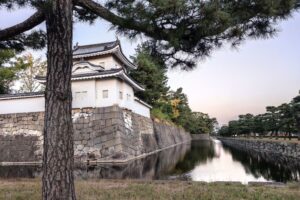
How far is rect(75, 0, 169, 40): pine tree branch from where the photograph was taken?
2895 mm

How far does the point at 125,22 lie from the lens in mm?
2922

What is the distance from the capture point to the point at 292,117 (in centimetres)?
2170

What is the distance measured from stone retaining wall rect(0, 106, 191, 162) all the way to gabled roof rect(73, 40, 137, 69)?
4655 millimetres

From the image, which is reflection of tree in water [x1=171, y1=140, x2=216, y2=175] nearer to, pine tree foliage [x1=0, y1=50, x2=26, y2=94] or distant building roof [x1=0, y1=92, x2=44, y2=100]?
distant building roof [x1=0, y1=92, x2=44, y2=100]

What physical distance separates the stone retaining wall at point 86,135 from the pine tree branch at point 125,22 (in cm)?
998

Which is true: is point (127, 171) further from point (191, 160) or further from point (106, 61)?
point (106, 61)

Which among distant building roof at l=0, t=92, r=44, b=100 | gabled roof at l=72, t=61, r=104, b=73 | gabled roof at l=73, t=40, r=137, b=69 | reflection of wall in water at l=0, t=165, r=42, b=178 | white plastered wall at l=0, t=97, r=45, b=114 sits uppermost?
gabled roof at l=73, t=40, r=137, b=69

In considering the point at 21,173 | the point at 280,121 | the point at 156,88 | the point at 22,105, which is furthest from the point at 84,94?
the point at 280,121

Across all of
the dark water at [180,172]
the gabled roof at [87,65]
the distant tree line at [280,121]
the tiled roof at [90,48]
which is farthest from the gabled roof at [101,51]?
the distant tree line at [280,121]

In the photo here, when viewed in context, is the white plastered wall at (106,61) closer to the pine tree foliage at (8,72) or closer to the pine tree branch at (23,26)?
the pine tree foliage at (8,72)

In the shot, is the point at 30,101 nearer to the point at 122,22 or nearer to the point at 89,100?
the point at 89,100

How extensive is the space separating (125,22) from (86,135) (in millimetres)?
11308

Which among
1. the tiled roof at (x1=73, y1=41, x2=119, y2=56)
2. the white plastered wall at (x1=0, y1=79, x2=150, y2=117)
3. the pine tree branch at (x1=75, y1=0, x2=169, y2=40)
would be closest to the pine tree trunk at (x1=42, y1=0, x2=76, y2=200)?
the pine tree branch at (x1=75, y1=0, x2=169, y2=40)

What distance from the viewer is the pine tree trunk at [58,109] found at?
2.71m
